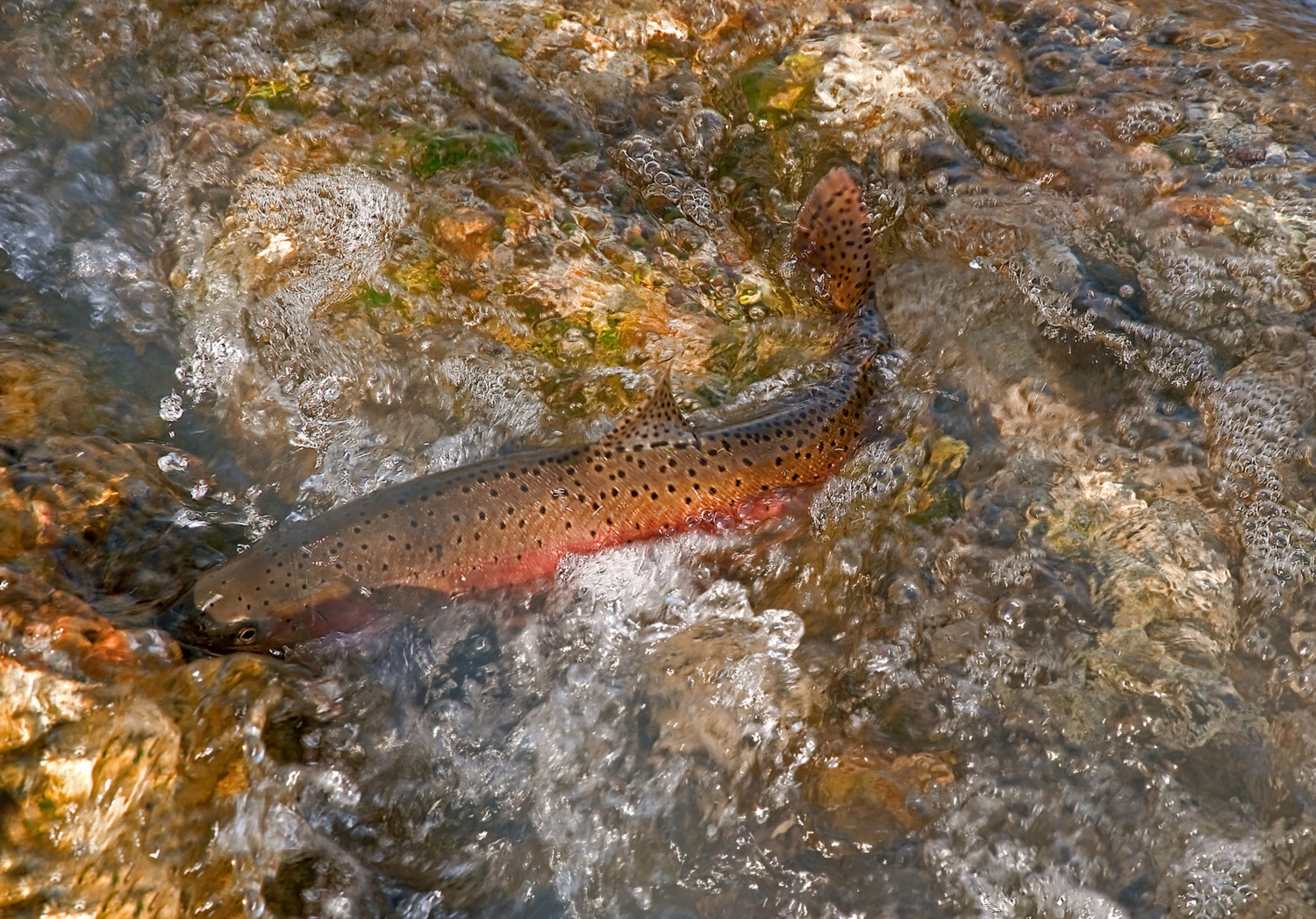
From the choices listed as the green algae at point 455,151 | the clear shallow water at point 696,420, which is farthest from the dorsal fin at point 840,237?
the green algae at point 455,151

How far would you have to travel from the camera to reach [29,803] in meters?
2.43

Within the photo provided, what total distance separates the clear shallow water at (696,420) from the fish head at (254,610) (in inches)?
4.8

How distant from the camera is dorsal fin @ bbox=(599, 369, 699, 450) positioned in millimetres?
3676

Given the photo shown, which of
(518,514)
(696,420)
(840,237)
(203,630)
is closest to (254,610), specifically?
(203,630)

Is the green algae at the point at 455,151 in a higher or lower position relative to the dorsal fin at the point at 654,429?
A: higher

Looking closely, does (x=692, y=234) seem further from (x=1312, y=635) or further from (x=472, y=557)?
(x=1312, y=635)

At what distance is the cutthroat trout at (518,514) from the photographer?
3.19m

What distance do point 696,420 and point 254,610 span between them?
2028mm

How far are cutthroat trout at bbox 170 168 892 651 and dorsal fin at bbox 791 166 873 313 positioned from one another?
0.53 meters

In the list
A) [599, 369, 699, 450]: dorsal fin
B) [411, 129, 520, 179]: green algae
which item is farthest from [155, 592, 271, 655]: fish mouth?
[411, 129, 520, 179]: green algae

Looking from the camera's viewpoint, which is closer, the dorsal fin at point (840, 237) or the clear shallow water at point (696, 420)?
the clear shallow water at point (696, 420)

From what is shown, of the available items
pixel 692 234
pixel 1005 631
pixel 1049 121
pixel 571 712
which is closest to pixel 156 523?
pixel 571 712

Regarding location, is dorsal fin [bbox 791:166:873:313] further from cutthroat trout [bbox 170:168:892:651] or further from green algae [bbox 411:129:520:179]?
green algae [bbox 411:129:520:179]

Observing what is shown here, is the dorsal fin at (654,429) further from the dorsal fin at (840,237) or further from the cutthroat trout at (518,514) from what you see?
the dorsal fin at (840,237)
